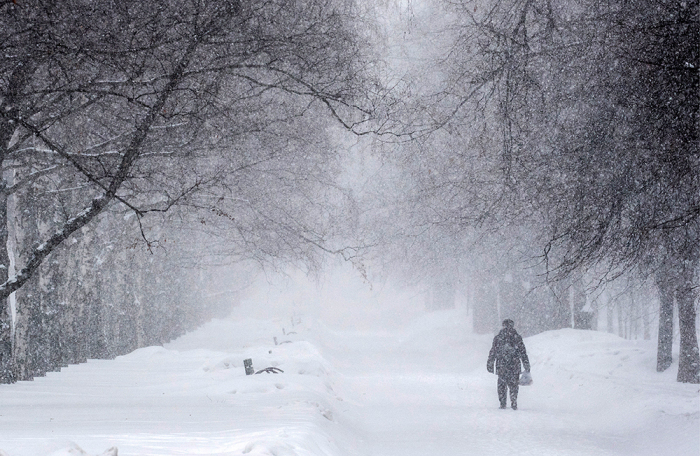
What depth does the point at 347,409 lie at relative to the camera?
12.7 m

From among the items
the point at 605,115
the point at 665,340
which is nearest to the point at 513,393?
the point at 665,340

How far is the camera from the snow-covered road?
669cm

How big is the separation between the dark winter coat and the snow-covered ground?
794mm

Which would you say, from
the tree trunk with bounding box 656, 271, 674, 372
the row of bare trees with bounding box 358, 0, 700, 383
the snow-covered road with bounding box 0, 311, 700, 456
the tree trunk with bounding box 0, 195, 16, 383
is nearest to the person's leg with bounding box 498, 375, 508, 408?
the snow-covered road with bounding box 0, 311, 700, 456

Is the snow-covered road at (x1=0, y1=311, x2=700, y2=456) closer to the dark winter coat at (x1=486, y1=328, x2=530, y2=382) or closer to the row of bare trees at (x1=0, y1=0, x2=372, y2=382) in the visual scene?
the dark winter coat at (x1=486, y1=328, x2=530, y2=382)

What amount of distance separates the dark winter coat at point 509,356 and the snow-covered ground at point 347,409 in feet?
2.60

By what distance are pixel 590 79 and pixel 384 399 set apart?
8.99m

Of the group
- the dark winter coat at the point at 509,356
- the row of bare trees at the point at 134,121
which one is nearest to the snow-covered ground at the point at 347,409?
the dark winter coat at the point at 509,356

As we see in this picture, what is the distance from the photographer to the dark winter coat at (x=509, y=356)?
44.7 ft

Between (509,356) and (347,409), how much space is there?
3495mm

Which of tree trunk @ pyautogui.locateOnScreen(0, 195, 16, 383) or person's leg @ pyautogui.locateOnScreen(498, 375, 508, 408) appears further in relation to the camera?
person's leg @ pyautogui.locateOnScreen(498, 375, 508, 408)

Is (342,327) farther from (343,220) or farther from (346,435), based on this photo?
(346,435)

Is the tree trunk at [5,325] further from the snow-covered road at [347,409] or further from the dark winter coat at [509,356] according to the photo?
the dark winter coat at [509,356]

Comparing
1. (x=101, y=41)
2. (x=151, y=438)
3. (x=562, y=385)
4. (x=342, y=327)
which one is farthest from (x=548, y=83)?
(x=342, y=327)
